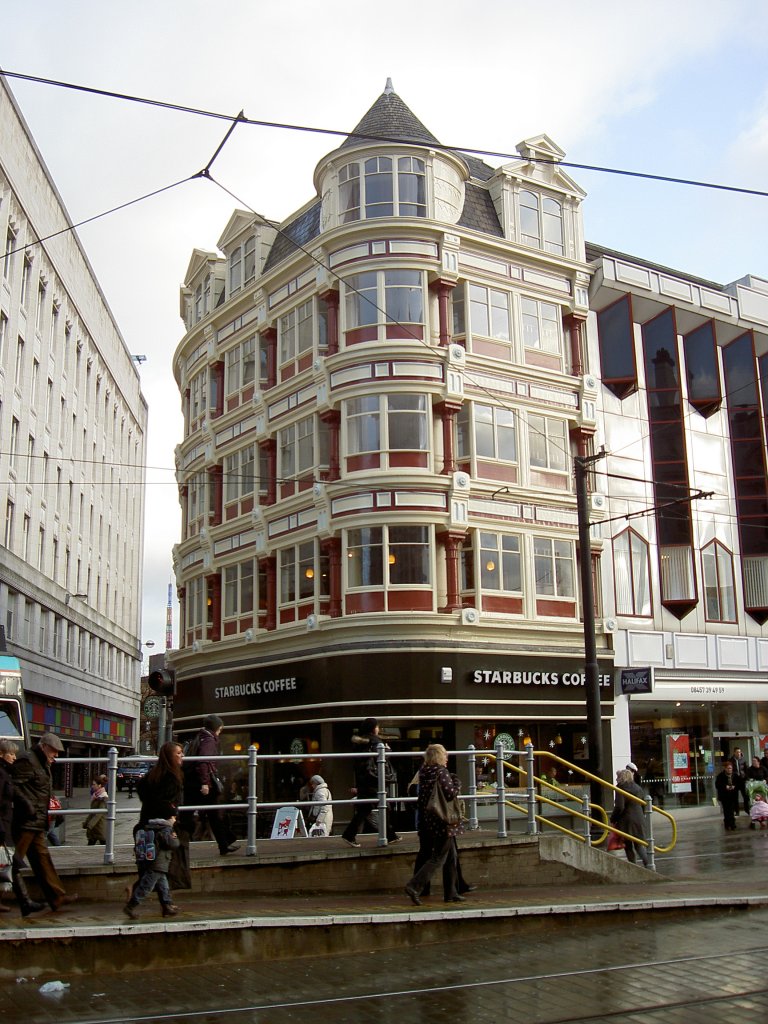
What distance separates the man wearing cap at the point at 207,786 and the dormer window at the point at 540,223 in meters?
22.8

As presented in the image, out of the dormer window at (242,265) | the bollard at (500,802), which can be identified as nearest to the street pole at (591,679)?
the bollard at (500,802)

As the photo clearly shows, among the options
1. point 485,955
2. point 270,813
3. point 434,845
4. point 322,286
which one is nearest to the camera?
point 485,955

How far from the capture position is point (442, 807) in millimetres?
11352

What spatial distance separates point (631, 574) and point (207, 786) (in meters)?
22.0

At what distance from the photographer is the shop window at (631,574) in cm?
3131

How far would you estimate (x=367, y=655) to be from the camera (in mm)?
27172

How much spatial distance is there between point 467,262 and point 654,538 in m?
9.87

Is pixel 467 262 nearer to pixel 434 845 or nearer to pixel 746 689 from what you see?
pixel 746 689

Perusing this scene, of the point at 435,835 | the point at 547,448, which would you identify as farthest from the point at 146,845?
the point at 547,448

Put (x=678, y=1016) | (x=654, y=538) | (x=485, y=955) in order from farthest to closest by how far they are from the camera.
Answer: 1. (x=654, y=538)
2. (x=485, y=955)
3. (x=678, y=1016)

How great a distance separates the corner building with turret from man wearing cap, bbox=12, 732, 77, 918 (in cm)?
1556

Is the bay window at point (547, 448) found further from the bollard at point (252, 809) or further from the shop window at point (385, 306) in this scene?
the bollard at point (252, 809)

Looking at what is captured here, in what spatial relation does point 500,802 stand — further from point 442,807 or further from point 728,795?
point 728,795

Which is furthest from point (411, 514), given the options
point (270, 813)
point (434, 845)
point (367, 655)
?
point (434, 845)
